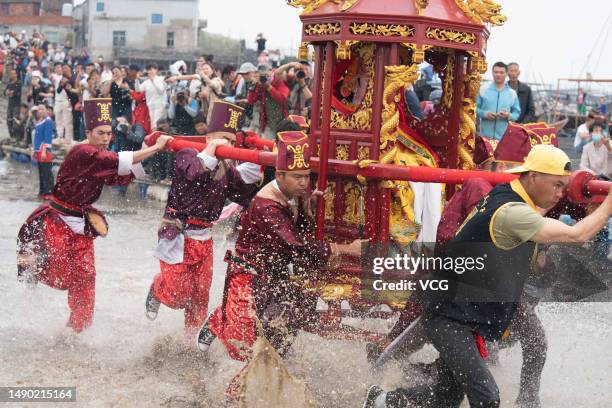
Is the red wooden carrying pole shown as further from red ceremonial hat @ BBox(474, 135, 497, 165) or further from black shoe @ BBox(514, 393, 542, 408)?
red ceremonial hat @ BBox(474, 135, 497, 165)

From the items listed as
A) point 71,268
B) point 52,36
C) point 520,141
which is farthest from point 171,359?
point 52,36

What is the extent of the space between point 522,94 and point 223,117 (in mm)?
5071

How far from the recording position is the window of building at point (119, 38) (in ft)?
154

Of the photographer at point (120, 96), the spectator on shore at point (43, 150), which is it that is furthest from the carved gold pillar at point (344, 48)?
the photographer at point (120, 96)

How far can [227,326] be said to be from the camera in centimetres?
586

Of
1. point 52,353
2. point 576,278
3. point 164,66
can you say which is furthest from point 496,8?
point 164,66

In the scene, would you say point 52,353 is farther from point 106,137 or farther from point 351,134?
point 351,134

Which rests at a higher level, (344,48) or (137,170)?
(344,48)

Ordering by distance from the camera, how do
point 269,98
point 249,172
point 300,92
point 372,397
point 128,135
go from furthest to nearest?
point 128,135 → point 269,98 → point 300,92 → point 249,172 → point 372,397

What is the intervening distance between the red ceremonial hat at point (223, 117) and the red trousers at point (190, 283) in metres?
0.84

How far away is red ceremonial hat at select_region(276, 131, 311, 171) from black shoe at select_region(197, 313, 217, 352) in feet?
4.40

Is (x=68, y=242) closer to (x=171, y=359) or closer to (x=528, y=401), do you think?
(x=171, y=359)

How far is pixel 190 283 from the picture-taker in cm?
681

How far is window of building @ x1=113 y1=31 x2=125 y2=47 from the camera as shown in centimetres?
4703
